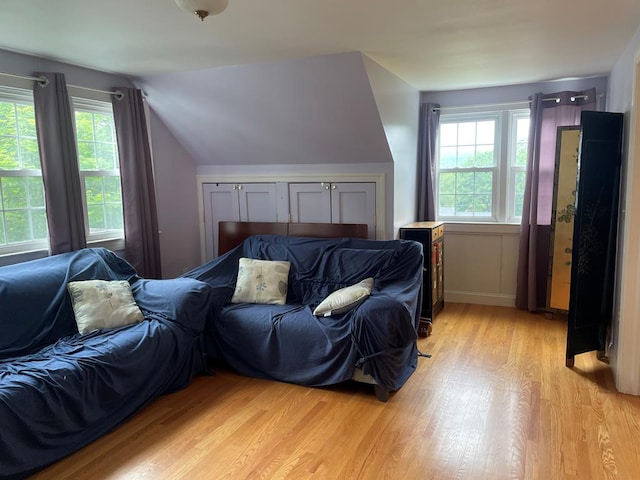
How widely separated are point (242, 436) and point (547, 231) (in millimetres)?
3418

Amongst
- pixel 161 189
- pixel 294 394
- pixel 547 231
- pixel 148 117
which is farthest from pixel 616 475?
pixel 148 117

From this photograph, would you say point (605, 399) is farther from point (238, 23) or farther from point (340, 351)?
point (238, 23)

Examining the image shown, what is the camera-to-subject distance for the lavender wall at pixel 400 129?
3621 mm

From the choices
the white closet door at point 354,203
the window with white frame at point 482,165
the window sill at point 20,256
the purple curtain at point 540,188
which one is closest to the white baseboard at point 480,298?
the purple curtain at point 540,188

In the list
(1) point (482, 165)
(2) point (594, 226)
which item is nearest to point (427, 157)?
(1) point (482, 165)

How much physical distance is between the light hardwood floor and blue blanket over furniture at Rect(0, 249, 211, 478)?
12cm

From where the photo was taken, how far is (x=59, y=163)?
3.35 m

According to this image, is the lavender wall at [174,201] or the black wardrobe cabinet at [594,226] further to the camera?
the lavender wall at [174,201]

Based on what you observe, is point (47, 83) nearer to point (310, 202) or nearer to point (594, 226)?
point (310, 202)

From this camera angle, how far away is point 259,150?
4375 millimetres

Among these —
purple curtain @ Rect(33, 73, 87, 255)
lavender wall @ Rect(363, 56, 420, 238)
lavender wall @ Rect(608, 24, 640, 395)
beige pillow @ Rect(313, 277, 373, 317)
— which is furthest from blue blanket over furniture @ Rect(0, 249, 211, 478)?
lavender wall @ Rect(608, 24, 640, 395)

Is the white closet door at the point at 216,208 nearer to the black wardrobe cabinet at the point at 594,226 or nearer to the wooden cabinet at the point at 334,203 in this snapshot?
the wooden cabinet at the point at 334,203

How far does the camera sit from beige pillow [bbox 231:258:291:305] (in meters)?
3.47

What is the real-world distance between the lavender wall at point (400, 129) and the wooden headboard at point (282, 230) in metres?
0.39
